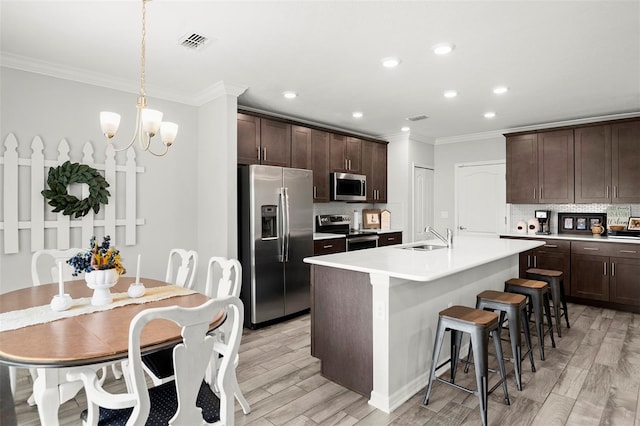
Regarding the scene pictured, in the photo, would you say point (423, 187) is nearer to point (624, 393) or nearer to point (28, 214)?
point (624, 393)

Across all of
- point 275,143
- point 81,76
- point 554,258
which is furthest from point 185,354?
point 554,258

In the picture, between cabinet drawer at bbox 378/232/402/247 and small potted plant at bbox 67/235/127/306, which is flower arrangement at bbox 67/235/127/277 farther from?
cabinet drawer at bbox 378/232/402/247

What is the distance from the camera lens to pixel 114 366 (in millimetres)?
2828

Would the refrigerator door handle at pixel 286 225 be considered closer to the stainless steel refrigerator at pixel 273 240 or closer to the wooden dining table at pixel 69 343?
the stainless steel refrigerator at pixel 273 240

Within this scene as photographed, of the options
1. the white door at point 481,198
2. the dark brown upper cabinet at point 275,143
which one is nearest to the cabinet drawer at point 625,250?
the white door at point 481,198

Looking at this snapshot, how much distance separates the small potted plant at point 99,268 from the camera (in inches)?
81.0

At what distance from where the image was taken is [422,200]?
660 cm

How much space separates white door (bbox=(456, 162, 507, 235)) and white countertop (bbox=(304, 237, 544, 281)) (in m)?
2.59

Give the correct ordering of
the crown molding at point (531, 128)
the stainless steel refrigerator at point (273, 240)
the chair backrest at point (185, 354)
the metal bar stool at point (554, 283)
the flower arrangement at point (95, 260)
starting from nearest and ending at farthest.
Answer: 1. the chair backrest at point (185, 354)
2. the flower arrangement at point (95, 260)
3. the metal bar stool at point (554, 283)
4. the stainless steel refrigerator at point (273, 240)
5. the crown molding at point (531, 128)

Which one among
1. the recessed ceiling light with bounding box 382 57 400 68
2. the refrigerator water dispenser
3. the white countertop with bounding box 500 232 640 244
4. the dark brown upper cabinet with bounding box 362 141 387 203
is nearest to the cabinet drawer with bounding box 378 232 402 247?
the dark brown upper cabinet with bounding box 362 141 387 203

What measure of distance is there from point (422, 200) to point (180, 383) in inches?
228

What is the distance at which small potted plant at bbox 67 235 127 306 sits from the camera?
2.06m

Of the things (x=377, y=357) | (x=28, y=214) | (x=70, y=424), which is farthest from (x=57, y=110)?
(x=377, y=357)

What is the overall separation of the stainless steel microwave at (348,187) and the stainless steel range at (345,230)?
1.07 feet
